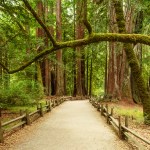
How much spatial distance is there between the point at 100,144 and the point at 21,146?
8.96 ft

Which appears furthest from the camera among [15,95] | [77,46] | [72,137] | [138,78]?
[15,95]

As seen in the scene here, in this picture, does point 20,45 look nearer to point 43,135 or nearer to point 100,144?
point 43,135

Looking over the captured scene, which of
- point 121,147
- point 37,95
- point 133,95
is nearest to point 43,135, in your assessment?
point 121,147

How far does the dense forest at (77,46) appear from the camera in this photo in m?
9.93

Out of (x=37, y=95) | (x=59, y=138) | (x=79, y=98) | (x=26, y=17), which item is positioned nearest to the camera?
(x=59, y=138)

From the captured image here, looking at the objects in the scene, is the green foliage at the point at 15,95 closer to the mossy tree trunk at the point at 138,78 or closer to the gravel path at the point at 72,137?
the gravel path at the point at 72,137

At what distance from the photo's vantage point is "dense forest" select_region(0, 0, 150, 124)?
9.93 meters

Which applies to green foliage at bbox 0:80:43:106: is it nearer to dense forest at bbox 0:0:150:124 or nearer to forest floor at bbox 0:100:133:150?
dense forest at bbox 0:0:150:124

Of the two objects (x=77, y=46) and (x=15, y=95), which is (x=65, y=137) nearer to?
(x=77, y=46)

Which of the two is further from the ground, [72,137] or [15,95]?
[15,95]

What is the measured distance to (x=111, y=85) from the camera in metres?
30.1

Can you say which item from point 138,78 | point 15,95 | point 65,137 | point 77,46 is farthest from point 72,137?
point 15,95

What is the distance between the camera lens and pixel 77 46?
1023 centimetres

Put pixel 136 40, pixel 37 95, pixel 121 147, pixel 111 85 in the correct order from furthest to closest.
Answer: pixel 111 85 → pixel 37 95 → pixel 121 147 → pixel 136 40
